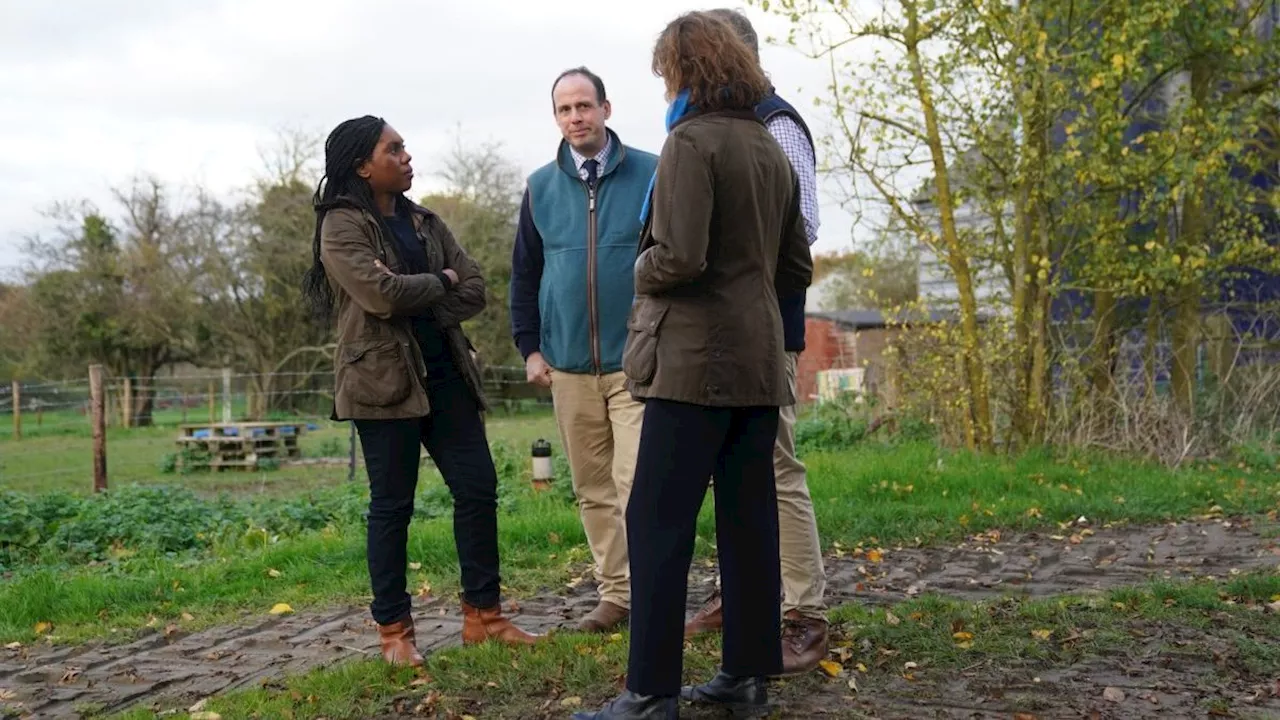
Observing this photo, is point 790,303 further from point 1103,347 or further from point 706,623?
point 1103,347

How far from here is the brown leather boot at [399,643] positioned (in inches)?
161

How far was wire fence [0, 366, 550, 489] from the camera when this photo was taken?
15.8 meters

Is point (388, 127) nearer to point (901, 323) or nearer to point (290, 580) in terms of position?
point (290, 580)

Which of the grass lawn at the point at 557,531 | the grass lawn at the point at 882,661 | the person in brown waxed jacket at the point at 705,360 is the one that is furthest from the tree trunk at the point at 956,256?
the person in brown waxed jacket at the point at 705,360

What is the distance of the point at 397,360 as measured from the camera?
4133 millimetres

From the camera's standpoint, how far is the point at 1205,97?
442 inches

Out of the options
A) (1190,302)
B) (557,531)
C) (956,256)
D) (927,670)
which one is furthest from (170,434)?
(927,670)

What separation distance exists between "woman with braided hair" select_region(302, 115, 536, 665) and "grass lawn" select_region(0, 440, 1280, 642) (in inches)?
50.6

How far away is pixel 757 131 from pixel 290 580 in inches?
147

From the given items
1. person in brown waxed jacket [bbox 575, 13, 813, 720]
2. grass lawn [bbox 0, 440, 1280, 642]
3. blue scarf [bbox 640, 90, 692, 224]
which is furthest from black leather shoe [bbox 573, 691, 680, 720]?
grass lawn [bbox 0, 440, 1280, 642]

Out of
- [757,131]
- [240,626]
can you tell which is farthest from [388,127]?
[240,626]

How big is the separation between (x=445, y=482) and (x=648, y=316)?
4.53 ft

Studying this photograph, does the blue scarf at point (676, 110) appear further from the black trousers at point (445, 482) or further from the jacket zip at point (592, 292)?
the black trousers at point (445, 482)

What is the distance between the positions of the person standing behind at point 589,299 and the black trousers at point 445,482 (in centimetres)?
41
